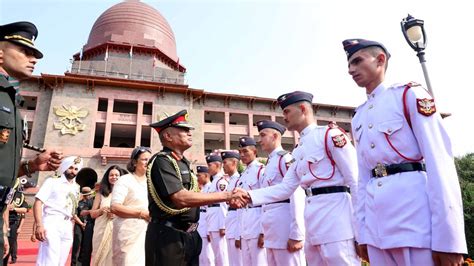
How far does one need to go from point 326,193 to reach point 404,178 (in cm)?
115

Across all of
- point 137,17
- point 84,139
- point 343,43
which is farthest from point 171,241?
point 137,17

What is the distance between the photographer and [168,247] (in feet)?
8.25

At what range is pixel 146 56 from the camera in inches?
1257

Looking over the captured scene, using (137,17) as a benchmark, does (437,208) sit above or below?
below

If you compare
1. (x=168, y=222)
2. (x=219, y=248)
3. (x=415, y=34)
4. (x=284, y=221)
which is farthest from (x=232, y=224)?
(x=415, y=34)

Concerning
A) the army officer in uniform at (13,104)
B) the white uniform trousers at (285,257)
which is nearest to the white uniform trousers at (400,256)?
the white uniform trousers at (285,257)

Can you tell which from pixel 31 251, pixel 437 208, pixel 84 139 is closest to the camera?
pixel 437 208

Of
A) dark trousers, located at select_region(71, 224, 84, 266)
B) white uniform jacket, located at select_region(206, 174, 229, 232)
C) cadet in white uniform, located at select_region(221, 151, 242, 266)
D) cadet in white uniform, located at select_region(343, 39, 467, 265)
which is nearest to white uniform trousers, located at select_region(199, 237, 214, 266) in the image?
white uniform jacket, located at select_region(206, 174, 229, 232)

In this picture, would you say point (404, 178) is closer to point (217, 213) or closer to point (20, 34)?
point (20, 34)

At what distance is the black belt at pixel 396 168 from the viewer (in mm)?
1895

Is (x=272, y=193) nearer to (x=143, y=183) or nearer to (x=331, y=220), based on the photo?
(x=331, y=220)

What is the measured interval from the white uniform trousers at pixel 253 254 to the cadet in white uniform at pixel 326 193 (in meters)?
1.72

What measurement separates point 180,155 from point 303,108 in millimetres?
1586

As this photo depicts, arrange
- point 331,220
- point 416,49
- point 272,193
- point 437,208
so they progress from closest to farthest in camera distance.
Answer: point 437,208 < point 331,220 < point 272,193 < point 416,49
